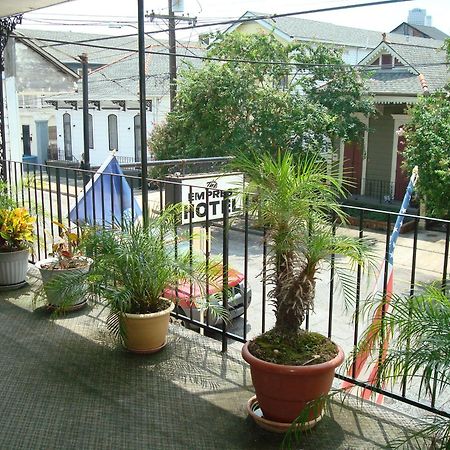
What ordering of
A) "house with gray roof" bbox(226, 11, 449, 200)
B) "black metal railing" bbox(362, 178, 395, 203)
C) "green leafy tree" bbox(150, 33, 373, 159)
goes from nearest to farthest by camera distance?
"green leafy tree" bbox(150, 33, 373, 159) < "house with gray roof" bbox(226, 11, 449, 200) < "black metal railing" bbox(362, 178, 395, 203)

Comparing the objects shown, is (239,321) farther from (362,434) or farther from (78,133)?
(78,133)

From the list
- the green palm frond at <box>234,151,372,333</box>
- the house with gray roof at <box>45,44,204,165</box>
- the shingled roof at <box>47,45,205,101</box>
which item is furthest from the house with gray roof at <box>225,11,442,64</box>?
the green palm frond at <box>234,151,372,333</box>

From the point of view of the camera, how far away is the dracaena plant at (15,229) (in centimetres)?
382

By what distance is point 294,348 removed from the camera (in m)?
2.25

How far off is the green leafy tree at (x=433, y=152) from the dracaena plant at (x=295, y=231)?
27.8 ft

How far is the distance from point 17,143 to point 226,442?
6118 mm

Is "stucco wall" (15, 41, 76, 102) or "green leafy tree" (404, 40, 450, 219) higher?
"stucco wall" (15, 41, 76, 102)

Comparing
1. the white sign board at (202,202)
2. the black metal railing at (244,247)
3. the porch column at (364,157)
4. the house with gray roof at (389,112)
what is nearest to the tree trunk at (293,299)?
the black metal railing at (244,247)

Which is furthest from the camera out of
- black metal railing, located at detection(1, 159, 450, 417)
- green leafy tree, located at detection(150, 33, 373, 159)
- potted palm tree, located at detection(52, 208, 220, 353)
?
green leafy tree, located at detection(150, 33, 373, 159)

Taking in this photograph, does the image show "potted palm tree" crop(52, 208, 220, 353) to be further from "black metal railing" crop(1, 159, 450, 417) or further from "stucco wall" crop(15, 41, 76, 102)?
"stucco wall" crop(15, 41, 76, 102)

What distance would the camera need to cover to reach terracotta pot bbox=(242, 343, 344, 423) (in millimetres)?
2119

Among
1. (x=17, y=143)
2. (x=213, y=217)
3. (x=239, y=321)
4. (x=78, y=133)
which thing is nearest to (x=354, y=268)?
(x=213, y=217)

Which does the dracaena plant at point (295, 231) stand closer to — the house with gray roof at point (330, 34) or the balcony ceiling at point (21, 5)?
the balcony ceiling at point (21, 5)

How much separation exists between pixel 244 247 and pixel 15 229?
1.71m
